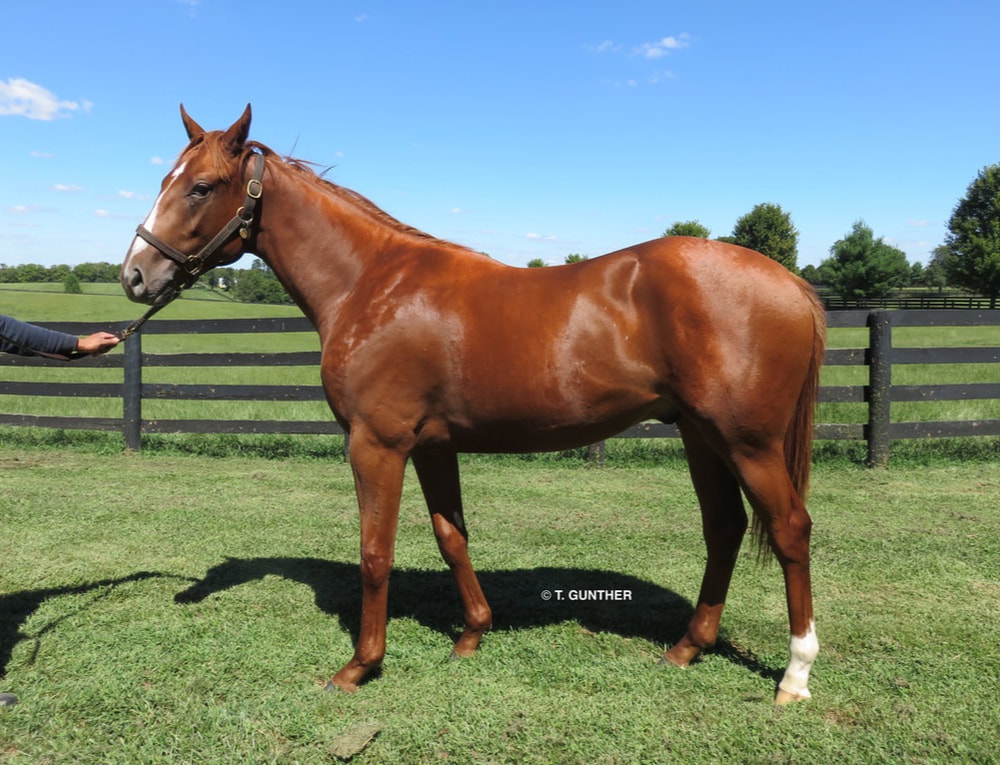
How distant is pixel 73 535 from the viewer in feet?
16.2

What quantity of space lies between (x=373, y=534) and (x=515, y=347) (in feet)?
3.52

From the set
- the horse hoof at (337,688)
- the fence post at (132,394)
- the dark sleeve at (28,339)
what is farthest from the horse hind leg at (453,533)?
the fence post at (132,394)

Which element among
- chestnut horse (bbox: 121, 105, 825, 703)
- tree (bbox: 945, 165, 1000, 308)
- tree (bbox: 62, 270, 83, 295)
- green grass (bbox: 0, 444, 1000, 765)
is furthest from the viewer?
tree (bbox: 945, 165, 1000, 308)

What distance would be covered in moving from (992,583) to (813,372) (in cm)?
230

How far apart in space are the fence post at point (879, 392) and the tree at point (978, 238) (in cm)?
5307

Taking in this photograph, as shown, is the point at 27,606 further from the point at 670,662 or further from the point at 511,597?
the point at 670,662

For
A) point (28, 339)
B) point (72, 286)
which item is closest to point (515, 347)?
point (28, 339)

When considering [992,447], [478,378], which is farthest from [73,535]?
[992,447]

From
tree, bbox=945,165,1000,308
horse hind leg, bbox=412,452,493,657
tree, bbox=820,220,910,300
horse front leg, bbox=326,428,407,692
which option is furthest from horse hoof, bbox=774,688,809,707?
tree, bbox=820,220,910,300

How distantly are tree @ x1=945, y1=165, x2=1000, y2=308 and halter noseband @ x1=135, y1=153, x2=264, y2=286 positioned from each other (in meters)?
59.3

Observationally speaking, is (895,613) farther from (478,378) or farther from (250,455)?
(250,455)

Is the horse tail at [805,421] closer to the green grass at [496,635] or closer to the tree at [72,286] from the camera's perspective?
the green grass at [496,635]

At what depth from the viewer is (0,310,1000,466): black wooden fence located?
22.7 ft

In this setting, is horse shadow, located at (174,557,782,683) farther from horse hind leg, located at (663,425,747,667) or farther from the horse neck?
the horse neck
